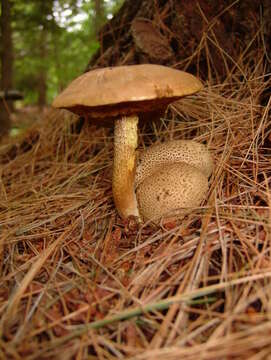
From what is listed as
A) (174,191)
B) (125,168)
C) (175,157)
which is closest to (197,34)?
(175,157)

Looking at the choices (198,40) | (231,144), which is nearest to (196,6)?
(198,40)

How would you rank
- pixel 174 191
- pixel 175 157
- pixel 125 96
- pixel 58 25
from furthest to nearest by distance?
1. pixel 58 25
2. pixel 175 157
3. pixel 174 191
4. pixel 125 96

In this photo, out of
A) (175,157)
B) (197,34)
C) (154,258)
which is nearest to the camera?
(154,258)

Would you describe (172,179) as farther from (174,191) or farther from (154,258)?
(154,258)

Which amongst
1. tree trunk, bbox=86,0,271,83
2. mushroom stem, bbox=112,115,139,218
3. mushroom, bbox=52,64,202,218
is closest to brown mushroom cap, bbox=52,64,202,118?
mushroom, bbox=52,64,202,218

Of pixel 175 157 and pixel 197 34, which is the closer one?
pixel 175 157

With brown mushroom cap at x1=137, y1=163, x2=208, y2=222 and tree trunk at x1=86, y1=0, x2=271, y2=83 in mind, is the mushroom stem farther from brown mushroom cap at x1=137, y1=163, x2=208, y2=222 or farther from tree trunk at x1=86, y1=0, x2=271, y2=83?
tree trunk at x1=86, y1=0, x2=271, y2=83

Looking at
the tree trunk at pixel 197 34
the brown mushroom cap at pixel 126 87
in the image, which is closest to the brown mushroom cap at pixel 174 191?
Answer: the brown mushroom cap at pixel 126 87

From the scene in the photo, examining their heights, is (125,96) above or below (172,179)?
above
